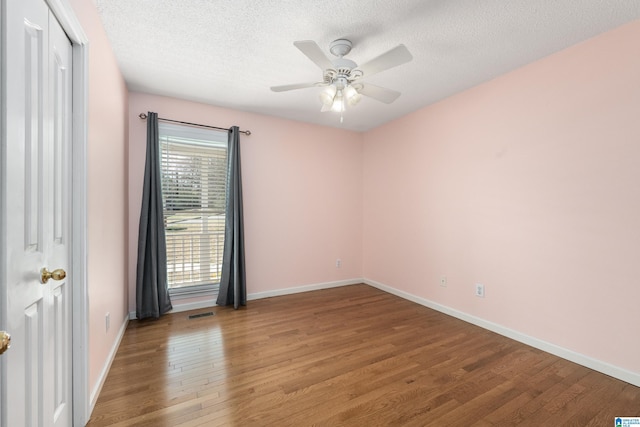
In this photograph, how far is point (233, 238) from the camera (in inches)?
138

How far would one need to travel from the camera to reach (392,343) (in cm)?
257

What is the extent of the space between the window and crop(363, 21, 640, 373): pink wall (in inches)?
104

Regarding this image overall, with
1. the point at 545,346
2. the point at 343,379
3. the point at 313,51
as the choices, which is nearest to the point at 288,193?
the point at 313,51

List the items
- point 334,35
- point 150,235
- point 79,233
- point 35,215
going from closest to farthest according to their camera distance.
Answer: point 35,215 < point 79,233 < point 334,35 < point 150,235

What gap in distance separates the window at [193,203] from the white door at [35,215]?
6.15 ft

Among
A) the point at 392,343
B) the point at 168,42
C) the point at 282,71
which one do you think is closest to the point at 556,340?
the point at 392,343

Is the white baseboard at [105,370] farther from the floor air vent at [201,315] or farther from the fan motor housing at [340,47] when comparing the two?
the fan motor housing at [340,47]

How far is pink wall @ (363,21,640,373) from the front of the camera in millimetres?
2037

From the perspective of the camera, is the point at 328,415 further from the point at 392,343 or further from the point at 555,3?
the point at 555,3

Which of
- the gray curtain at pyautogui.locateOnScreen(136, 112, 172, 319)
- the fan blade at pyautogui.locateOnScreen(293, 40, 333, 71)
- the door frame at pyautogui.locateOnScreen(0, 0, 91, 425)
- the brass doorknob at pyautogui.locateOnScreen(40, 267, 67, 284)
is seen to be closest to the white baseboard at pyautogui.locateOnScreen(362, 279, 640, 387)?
the fan blade at pyautogui.locateOnScreen(293, 40, 333, 71)

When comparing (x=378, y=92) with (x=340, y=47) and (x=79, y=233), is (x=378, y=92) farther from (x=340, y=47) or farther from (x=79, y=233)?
(x=79, y=233)

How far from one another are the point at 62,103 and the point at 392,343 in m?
2.94

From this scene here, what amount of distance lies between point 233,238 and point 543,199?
10.9ft

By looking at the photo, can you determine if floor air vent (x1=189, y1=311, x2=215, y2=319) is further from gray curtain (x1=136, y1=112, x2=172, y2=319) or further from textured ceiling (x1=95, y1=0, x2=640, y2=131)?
textured ceiling (x1=95, y1=0, x2=640, y2=131)
